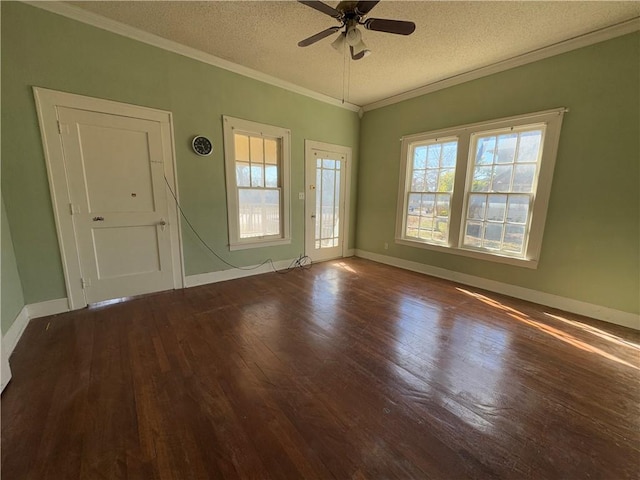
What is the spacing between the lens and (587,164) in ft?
9.13

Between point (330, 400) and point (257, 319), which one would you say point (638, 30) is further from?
point (257, 319)

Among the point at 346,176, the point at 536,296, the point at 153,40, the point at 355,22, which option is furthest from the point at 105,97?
the point at 536,296

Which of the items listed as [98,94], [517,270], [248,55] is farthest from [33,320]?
[517,270]

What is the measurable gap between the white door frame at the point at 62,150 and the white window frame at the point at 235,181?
721 mm

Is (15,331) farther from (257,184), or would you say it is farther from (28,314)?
(257,184)

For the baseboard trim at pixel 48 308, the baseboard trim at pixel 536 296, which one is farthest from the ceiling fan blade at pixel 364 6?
the baseboard trim at pixel 48 308

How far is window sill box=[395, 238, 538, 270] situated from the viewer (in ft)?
10.7

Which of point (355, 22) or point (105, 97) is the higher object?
point (355, 22)

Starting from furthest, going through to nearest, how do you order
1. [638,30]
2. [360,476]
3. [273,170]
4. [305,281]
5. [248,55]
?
[273,170] → [305,281] → [248,55] → [638,30] → [360,476]

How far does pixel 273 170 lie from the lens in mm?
4094

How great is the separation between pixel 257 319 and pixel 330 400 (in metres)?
1.27

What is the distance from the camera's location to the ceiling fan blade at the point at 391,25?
6.53 feet

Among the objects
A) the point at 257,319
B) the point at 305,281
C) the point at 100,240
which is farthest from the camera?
the point at 305,281

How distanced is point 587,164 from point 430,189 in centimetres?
179
